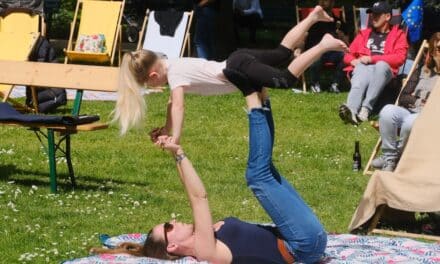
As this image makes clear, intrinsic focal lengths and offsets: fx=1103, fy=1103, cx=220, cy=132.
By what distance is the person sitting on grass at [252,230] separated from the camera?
5949 mm

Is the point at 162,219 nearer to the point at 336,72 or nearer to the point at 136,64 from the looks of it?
the point at 136,64

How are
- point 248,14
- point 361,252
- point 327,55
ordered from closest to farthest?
1. point 361,252
2. point 327,55
3. point 248,14

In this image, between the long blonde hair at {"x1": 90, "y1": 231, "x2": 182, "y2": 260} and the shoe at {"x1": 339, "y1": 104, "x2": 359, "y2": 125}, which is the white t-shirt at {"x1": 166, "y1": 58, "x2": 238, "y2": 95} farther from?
the shoe at {"x1": 339, "y1": 104, "x2": 359, "y2": 125}

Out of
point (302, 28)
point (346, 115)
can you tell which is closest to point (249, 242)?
point (302, 28)

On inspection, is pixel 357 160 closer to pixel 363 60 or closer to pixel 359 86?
pixel 359 86

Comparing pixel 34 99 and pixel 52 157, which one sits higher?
pixel 52 157

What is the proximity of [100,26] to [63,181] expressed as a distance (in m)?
6.85

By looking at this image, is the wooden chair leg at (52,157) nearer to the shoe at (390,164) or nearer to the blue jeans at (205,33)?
the shoe at (390,164)

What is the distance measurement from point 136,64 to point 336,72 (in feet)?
28.2

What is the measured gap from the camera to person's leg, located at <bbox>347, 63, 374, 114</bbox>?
1190cm

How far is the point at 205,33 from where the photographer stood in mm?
15508

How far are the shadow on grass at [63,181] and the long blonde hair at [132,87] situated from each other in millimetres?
2736

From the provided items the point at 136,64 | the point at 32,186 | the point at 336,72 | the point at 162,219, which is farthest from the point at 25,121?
the point at 336,72

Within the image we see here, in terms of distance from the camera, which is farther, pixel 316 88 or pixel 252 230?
pixel 316 88
